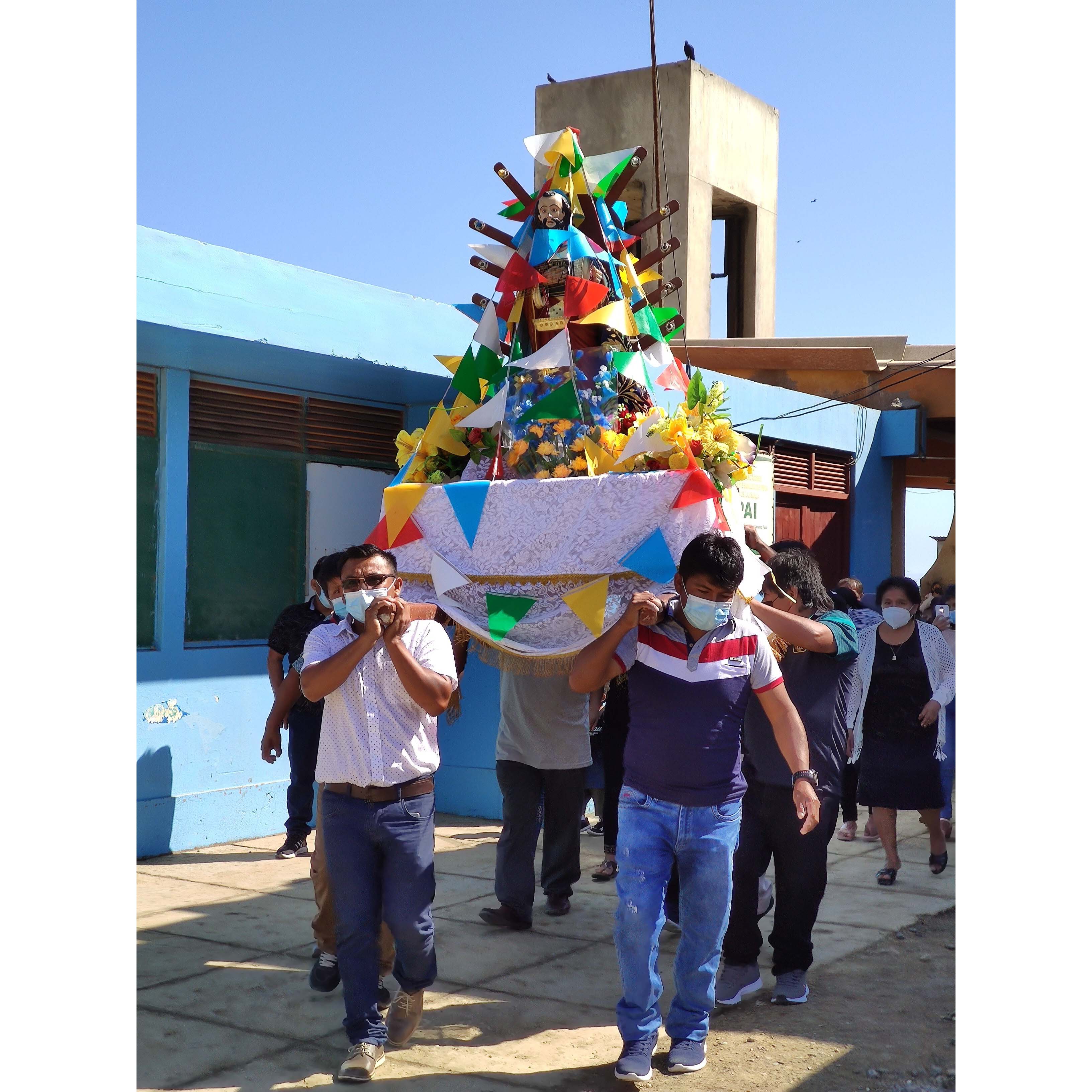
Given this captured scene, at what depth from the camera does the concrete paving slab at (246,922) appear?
5.67 metres

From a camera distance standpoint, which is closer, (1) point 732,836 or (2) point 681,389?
(1) point 732,836

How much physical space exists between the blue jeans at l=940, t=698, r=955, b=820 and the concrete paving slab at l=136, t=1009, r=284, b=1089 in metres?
4.30

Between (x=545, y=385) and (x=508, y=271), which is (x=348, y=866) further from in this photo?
(x=508, y=271)

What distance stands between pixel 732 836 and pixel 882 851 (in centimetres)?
421

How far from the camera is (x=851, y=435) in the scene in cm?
1421

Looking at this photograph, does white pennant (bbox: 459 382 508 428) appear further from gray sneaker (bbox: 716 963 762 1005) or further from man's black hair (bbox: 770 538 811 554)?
gray sneaker (bbox: 716 963 762 1005)

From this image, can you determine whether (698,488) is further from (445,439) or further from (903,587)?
(903,587)

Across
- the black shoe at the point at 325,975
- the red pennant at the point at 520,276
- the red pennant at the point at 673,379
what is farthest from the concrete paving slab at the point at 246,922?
the red pennant at the point at 520,276

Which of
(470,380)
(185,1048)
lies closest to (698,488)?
(470,380)

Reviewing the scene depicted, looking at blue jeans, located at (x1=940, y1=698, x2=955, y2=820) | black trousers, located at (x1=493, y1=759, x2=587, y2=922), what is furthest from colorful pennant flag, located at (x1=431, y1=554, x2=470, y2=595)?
blue jeans, located at (x1=940, y1=698, x2=955, y2=820)

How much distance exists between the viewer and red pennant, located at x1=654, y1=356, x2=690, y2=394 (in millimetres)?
5949

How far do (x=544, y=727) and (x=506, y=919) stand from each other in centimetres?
98
